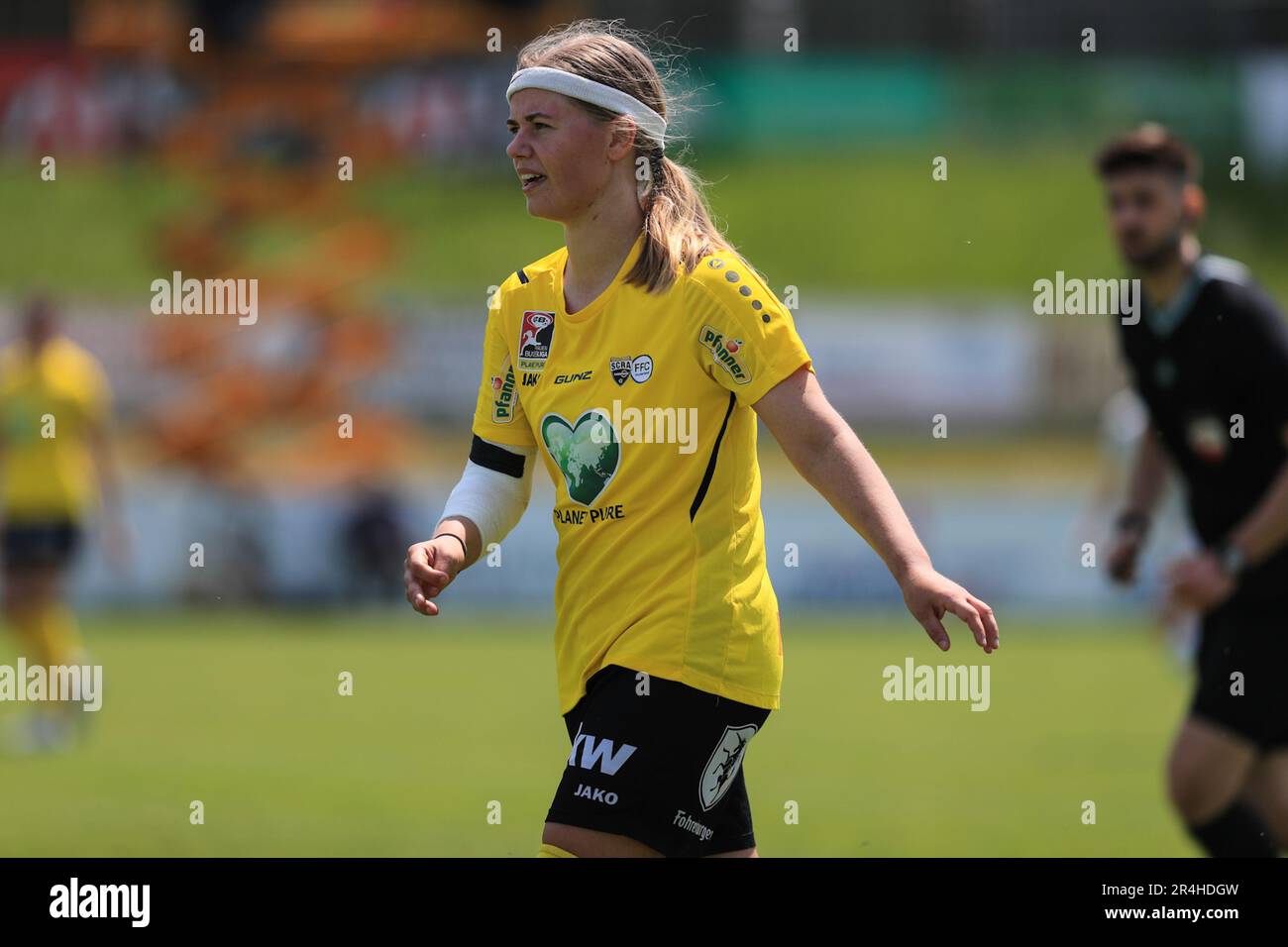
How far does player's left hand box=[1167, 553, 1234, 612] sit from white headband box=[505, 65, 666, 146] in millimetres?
2510

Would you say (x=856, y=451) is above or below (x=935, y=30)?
below

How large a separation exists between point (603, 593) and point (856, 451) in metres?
0.65

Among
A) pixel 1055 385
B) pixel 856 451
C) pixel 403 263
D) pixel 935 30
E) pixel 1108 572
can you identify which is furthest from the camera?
pixel 935 30

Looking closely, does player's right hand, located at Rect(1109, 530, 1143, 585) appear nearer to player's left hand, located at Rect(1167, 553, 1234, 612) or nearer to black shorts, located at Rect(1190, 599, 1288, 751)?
black shorts, located at Rect(1190, 599, 1288, 751)

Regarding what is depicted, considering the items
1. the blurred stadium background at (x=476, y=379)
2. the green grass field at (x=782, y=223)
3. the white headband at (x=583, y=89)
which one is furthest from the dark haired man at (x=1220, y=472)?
the green grass field at (x=782, y=223)

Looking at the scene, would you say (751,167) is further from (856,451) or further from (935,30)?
(856,451)

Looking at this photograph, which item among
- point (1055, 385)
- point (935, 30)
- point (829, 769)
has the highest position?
point (935, 30)

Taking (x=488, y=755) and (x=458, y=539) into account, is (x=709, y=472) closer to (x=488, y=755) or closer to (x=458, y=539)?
(x=458, y=539)

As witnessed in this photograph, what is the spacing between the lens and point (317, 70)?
91.6ft

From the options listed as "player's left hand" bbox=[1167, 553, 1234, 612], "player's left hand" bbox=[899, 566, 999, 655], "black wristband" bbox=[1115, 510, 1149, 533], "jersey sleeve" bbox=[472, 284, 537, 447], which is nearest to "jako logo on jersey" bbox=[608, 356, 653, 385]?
"jersey sleeve" bbox=[472, 284, 537, 447]

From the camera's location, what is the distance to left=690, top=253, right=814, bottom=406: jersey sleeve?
3.89 metres

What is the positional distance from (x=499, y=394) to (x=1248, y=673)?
280 cm

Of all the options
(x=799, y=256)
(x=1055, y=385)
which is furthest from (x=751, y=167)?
(x=1055, y=385)

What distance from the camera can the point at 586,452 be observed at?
4051 millimetres
